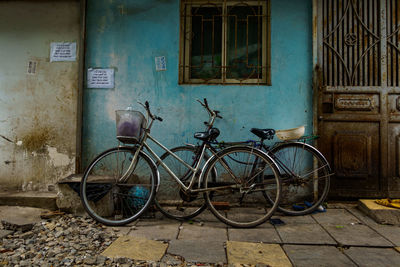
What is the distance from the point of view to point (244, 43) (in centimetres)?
475

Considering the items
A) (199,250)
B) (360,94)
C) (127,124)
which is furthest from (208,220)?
(360,94)

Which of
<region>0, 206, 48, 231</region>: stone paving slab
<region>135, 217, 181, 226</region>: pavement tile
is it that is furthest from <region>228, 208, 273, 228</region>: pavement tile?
<region>0, 206, 48, 231</region>: stone paving slab

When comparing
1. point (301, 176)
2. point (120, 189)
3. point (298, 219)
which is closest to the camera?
point (120, 189)

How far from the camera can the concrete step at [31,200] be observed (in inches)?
168

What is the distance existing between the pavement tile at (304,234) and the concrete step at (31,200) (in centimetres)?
318

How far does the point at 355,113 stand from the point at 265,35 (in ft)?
6.10

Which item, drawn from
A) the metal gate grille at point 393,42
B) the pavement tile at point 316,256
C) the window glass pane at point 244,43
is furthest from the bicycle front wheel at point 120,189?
the metal gate grille at point 393,42

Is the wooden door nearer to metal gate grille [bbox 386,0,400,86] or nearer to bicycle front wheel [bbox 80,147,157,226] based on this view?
metal gate grille [bbox 386,0,400,86]

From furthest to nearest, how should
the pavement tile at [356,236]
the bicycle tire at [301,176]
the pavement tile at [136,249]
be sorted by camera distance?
the bicycle tire at [301,176]
the pavement tile at [356,236]
the pavement tile at [136,249]

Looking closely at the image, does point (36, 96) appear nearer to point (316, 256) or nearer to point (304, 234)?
point (304, 234)

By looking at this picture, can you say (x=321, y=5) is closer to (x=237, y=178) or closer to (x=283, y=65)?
(x=283, y=65)

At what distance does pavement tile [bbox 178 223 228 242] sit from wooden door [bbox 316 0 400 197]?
2.16 metres

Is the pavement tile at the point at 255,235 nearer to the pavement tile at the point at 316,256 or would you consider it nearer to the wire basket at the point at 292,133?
the pavement tile at the point at 316,256

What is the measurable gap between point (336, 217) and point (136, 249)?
273cm
